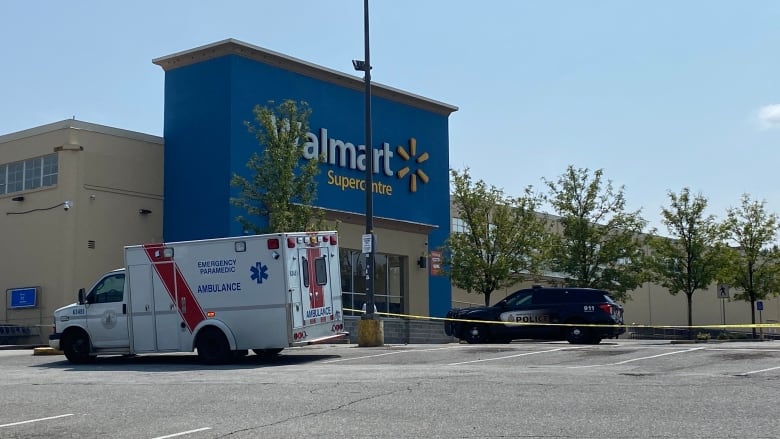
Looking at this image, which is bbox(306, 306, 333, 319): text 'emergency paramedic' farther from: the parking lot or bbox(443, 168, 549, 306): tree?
bbox(443, 168, 549, 306): tree

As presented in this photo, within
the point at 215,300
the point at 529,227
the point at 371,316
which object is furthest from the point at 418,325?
the point at 215,300

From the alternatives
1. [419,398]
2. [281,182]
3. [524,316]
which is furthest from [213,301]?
[281,182]

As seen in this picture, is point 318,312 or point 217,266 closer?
point 217,266

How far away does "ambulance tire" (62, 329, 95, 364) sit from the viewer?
21000mm

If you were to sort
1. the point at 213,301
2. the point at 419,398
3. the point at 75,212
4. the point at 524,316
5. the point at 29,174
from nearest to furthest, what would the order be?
the point at 419,398 → the point at 213,301 → the point at 524,316 → the point at 75,212 → the point at 29,174

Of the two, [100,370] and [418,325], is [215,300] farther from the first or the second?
[418,325]

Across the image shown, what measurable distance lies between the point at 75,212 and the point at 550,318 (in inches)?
650

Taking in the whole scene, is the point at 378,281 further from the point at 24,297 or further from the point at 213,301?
the point at 213,301

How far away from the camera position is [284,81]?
120 feet

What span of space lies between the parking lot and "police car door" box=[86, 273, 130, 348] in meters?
1.60

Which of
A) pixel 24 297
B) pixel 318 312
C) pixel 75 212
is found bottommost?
pixel 318 312

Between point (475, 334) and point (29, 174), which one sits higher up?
point (29, 174)

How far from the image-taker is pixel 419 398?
1229 centimetres

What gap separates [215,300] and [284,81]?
714 inches
